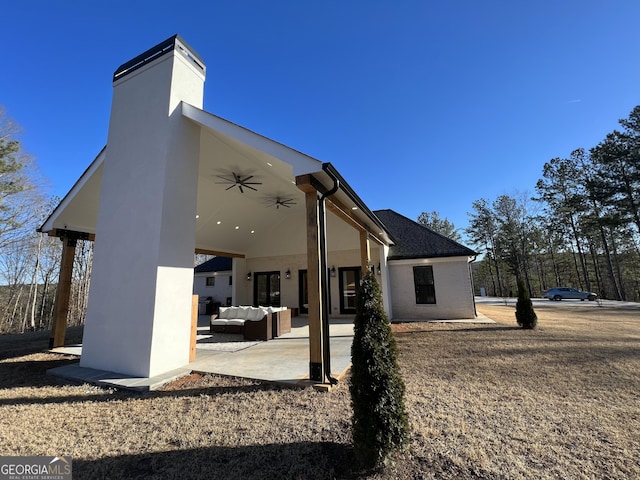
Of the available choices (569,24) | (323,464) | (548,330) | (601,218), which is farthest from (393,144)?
(601,218)

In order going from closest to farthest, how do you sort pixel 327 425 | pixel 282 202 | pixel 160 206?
pixel 327 425 < pixel 160 206 < pixel 282 202

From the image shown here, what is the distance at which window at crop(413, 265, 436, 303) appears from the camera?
11312mm

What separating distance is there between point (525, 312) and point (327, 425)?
8.43 metres

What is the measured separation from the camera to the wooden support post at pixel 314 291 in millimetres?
3895

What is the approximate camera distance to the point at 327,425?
275 centimetres

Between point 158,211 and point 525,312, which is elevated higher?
point 158,211

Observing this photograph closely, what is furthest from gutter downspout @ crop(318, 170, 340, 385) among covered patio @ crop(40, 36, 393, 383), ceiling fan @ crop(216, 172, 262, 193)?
ceiling fan @ crop(216, 172, 262, 193)

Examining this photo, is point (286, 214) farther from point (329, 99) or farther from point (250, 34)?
point (250, 34)

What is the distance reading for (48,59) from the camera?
6887 millimetres

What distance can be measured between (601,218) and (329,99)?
927 inches

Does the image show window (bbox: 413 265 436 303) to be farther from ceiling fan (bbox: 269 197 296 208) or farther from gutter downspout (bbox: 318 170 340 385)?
gutter downspout (bbox: 318 170 340 385)

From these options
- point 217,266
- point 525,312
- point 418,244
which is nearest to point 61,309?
point 217,266

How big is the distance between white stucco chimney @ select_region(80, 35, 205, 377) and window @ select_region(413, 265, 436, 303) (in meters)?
9.41

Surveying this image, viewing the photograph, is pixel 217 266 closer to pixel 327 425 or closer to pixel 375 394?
pixel 327 425
